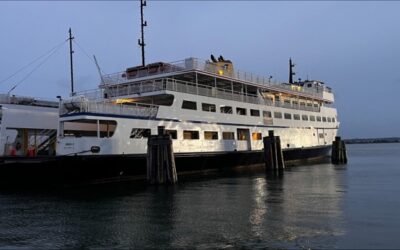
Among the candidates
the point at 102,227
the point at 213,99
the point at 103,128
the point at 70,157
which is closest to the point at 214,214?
the point at 102,227

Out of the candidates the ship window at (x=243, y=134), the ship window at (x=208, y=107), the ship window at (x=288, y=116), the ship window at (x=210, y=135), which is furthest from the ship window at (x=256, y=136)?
the ship window at (x=288, y=116)

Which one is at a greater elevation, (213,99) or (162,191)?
(213,99)

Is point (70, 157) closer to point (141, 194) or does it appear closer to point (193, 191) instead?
point (141, 194)

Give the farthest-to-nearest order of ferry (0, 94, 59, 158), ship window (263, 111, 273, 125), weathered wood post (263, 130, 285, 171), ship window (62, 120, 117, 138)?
1. ship window (263, 111, 273, 125)
2. weathered wood post (263, 130, 285, 171)
3. ship window (62, 120, 117, 138)
4. ferry (0, 94, 59, 158)

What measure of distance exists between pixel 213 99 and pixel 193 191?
408 inches

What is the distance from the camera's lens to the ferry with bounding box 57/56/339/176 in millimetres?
21719

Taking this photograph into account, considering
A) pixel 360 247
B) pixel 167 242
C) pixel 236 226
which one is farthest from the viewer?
pixel 236 226

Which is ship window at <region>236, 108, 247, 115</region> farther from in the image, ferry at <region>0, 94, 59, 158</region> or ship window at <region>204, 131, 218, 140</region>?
ferry at <region>0, 94, 59, 158</region>

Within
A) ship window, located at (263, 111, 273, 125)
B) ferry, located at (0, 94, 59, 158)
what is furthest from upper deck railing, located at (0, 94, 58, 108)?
ship window, located at (263, 111, 273, 125)

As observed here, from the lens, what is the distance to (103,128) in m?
24.5

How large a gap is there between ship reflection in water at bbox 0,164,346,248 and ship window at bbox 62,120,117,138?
4.10 metres

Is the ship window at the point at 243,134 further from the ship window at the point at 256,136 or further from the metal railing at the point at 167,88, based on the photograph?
the metal railing at the point at 167,88

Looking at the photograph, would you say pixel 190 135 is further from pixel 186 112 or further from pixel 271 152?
pixel 271 152

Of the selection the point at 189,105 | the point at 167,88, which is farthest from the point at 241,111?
the point at 167,88
